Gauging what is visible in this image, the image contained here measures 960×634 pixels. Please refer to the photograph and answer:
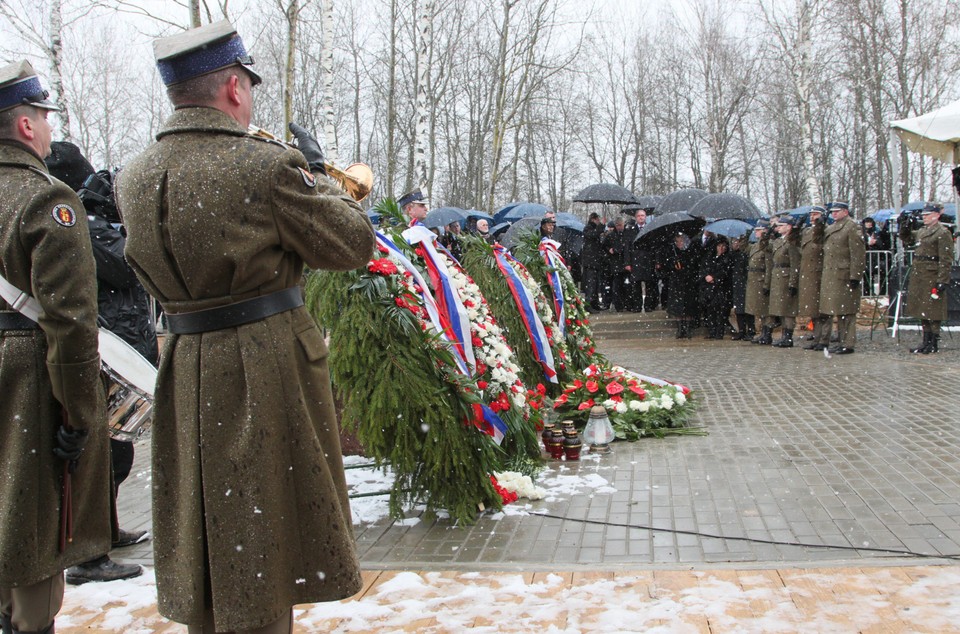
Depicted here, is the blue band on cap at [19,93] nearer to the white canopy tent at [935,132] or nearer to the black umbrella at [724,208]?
the white canopy tent at [935,132]

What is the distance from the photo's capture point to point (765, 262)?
13992 millimetres

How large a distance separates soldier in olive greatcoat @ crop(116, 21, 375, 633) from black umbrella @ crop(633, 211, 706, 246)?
45.3 feet

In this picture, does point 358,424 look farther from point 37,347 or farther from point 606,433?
point 606,433

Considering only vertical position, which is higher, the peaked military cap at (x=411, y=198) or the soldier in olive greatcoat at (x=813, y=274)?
the peaked military cap at (x=411, y=198)

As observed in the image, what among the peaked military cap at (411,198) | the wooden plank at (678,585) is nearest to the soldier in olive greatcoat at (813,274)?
the peaked military cap at (411,198)

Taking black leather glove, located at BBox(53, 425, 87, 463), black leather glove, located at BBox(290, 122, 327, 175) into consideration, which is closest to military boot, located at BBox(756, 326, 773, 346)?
black leather glove, located at BBox(290, 122, 327, 175)

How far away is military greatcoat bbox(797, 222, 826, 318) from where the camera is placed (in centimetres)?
1247

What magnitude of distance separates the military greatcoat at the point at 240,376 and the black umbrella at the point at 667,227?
45.2ft

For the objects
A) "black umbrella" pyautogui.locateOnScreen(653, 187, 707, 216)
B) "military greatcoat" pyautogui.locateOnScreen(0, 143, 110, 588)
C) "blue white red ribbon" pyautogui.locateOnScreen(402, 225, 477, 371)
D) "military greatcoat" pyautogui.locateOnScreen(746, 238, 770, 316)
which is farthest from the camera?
"black umbrella" pyautogui.locateOnScreen(653, 187, 707, 216)

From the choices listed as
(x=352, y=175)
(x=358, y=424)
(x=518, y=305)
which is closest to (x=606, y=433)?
(x=518, y=305)

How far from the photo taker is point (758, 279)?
1398 cm

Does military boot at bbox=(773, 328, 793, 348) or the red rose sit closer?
A: the red rose

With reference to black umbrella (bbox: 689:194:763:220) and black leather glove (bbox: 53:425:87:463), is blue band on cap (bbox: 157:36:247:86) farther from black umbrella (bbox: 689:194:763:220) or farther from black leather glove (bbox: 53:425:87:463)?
black umbrella (bbox: 689:194:763:220)

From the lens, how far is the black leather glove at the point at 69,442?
2.83 metres
